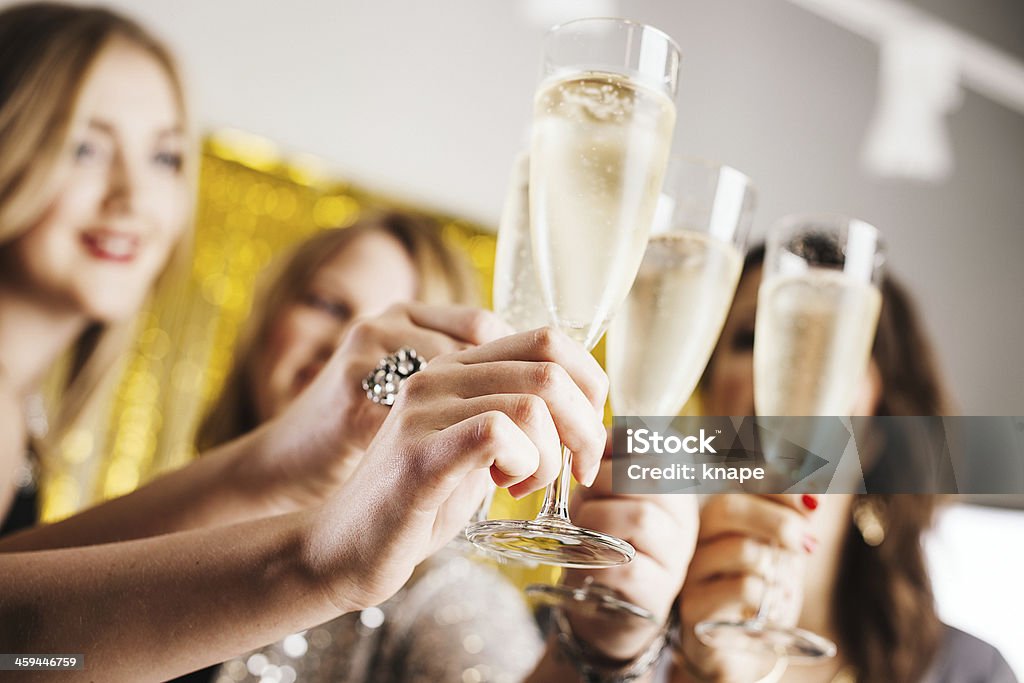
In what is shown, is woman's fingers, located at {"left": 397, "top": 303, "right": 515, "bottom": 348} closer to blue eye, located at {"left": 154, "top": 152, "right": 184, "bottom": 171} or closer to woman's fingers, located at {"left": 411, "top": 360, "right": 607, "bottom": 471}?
woman's fingers, located at {"left": 411, "top": 360, "right": 607, "bottom": 471}

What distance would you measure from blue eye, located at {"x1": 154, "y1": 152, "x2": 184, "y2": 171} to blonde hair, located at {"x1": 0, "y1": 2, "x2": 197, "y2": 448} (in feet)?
0.37

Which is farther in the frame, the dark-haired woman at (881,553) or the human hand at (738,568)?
the dark-haired woman at (881,553)

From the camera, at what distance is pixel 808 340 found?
877 millimetres

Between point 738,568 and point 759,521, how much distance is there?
5cm

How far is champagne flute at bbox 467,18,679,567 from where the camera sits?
584mm

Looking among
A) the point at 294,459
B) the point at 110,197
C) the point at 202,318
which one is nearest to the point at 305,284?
the point at 110,197

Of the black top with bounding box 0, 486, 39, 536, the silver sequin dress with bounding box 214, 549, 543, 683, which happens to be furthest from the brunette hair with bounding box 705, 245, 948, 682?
the black top with bounding box 0, 486, 39, 536

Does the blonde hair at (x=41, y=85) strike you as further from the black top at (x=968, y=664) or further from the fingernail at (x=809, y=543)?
the black top at (x=968, y=664)

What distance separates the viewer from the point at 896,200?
10.3ft

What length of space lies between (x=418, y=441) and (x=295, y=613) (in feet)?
0.42

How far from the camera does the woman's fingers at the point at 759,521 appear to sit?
726 mm

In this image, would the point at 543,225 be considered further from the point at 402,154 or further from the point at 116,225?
the point at 402,154

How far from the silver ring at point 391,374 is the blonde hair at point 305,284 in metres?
1.07

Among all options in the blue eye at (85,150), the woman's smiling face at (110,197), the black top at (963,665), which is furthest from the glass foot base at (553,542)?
the blue eye at (85,150)
